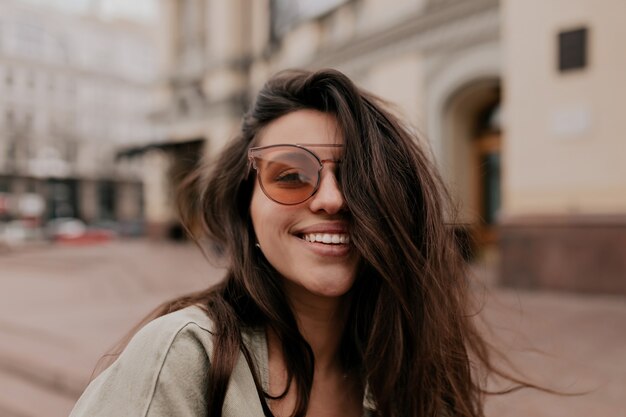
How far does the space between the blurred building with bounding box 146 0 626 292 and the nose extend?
571mm

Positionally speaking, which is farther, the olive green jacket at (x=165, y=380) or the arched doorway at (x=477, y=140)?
the arched doorway at (x=477, y=140)

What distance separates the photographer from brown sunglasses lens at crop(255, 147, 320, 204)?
4.06 feet

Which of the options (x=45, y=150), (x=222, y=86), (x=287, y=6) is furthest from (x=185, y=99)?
(x=45, y=150)

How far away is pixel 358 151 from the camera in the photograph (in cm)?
127

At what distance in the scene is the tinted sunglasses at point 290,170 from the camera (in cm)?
124

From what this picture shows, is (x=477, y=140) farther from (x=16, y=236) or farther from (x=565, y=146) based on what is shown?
(x=16, y=236)

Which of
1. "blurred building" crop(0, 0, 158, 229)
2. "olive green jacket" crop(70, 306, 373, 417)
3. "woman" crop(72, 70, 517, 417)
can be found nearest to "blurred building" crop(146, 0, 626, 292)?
"woman" crop(72, 70, 517, 417)

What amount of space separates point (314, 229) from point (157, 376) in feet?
1.59

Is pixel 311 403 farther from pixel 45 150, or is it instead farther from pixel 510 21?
pixel 45 150

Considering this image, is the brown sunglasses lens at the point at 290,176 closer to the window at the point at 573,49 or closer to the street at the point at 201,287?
the street at the point at 201,287

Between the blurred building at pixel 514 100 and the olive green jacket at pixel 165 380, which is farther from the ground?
the blurred building at pixel 514 100

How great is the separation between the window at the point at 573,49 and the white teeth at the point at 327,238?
20.4 feet

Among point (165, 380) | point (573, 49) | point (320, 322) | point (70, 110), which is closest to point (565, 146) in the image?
point (573, 49)

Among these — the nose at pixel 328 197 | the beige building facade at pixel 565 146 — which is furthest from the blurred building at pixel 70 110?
the nose at pixel 328 197
